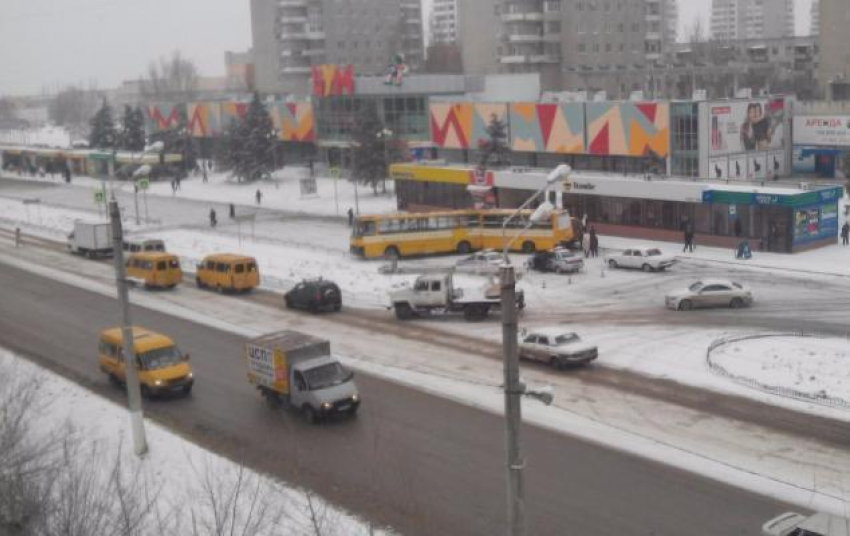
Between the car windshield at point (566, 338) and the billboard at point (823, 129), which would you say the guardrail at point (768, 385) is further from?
the billboard at point (823, 129)

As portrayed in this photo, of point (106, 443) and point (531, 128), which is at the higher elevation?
point (531, 128)

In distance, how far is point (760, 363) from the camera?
2723 centimetres

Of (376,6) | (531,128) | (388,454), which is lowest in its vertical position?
(388,454)

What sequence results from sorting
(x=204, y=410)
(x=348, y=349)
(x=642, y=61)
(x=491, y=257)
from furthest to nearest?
(x=642, y=61) < (x=491, y=257) < (x=348, y=349) < (x=204, y=410)

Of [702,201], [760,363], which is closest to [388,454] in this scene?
[760,363]

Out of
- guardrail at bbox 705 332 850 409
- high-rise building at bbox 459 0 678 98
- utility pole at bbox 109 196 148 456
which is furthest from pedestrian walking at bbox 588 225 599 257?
high-rise building at bbox 459 0 678 98

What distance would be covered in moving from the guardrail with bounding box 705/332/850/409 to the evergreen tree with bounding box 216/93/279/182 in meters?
62.2

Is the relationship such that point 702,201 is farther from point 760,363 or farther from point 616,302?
point 760,363

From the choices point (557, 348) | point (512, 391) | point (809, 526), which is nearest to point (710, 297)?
point (557, 348)

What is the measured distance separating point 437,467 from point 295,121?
80.3 meters

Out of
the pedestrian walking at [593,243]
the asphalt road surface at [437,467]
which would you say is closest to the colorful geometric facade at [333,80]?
the pedestrian walking at [593,243]

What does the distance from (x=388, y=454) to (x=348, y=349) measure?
10026 millimetres

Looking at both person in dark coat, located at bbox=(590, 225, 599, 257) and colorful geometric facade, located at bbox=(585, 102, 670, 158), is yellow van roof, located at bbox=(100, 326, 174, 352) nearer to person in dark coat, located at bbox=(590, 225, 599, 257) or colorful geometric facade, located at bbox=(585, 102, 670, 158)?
person in dark coat, located at bbox=(590, 225, 599, 257)

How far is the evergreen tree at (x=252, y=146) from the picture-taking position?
86.6 m
